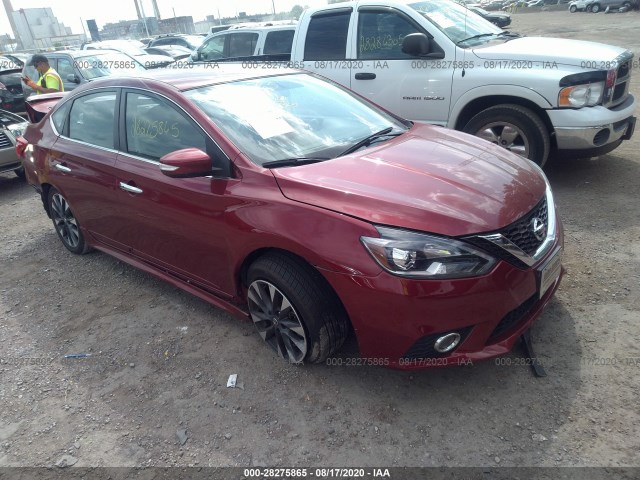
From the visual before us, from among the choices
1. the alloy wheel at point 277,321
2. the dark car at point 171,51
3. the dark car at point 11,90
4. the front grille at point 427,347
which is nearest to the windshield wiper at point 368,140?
the alloy wheel at point 277,321

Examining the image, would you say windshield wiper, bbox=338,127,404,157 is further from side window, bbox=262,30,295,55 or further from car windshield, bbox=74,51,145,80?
car windshield, bbox=74,51,145,80

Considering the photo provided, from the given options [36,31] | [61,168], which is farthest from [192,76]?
[36,31]

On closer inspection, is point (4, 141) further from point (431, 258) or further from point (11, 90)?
point (431, 258)

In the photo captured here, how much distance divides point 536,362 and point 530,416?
0.39m

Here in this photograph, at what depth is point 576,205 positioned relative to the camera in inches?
181

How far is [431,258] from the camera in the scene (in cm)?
222

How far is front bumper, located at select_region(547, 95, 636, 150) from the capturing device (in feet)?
14.9

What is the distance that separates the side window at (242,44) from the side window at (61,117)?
4246 millimetres

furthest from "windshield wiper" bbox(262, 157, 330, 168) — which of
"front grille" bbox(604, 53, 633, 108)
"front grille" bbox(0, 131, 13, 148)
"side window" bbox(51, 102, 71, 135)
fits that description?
"front grille" bbox(0, 131, 13, 148)

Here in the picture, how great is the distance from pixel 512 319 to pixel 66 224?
4088mm

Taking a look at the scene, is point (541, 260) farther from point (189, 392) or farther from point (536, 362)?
point (189, 392)

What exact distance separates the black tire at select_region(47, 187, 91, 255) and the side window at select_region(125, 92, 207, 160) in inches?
55.2

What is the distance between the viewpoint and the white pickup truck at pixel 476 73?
4586 mm

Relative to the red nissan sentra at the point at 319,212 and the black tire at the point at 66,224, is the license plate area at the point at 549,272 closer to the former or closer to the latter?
the red nissan sentra at the point at 319,212
